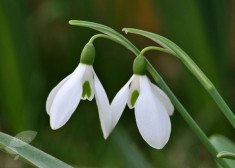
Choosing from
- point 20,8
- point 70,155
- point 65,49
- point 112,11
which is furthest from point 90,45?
point 65,49

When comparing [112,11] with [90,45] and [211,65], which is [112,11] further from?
[90,45]

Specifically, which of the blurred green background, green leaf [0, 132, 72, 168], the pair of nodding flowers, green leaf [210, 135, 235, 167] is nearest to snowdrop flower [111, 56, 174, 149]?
the pair of nodding flowers

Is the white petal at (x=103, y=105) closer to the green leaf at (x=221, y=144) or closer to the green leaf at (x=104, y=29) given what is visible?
the green leaf at (x=104, y=29)

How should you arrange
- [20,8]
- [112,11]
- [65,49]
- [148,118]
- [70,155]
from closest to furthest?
[148,118] → [70,155] → [20,8] → [112,11] → [65,49]

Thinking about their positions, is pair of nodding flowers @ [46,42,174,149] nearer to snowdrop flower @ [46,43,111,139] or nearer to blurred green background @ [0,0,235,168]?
snowdrop flower @ [46,43,111,139]

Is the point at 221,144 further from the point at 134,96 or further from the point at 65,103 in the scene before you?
the point at 65,103
